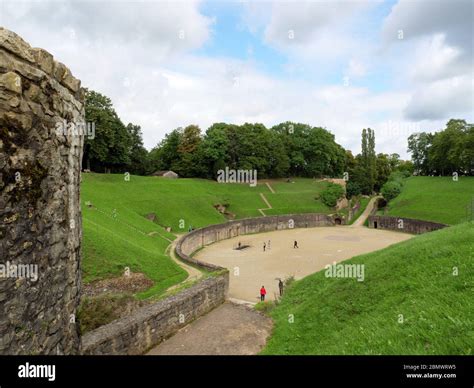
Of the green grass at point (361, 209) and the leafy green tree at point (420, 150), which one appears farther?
the leafy green tree at point (420, 150)

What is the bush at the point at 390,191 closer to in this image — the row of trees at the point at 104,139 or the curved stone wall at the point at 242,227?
the curved stone wall at the point at 242,227

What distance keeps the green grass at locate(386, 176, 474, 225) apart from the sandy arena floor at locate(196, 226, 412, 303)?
6823mm

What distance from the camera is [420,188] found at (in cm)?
6194

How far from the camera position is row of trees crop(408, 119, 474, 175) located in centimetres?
6228

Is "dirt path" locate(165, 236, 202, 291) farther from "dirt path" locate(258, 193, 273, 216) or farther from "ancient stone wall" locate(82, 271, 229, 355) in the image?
"dirt path" locate(258, 193, 273, 216)

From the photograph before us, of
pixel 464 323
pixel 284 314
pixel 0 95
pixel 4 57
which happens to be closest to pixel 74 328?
pixel 0 95

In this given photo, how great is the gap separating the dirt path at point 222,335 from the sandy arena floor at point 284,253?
164 inches

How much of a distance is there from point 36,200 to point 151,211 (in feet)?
119

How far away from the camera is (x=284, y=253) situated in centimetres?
3175

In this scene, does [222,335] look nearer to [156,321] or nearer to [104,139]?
[156,321]

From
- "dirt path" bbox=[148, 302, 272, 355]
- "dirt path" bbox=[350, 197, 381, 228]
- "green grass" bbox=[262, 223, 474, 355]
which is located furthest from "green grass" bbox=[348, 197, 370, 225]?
"dirt path" bbox=[148, 302, 272, 355]

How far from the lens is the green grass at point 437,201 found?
148 ft

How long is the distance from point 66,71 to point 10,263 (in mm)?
3099

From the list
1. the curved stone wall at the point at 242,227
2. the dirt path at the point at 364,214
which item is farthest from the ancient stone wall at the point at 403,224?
the curved stone wall at the point at 242,227
